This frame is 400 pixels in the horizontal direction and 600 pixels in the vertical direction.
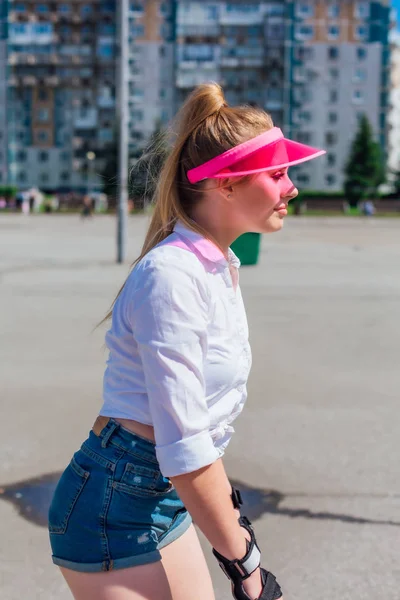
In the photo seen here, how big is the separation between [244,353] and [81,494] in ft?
1.54

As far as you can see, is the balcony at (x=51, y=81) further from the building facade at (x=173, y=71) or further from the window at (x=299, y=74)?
the window at (x=299, y=74)

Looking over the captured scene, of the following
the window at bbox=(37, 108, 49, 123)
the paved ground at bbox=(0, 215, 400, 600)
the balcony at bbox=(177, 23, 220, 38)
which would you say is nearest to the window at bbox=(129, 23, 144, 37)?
the balcony at bbox=(177, 23, 220, 38)

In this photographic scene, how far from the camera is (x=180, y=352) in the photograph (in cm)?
169

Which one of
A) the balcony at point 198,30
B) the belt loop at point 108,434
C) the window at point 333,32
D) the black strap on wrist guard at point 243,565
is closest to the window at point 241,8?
the balcony at point 198,30

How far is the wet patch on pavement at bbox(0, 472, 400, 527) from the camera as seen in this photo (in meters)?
4.07

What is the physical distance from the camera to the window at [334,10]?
357 feet

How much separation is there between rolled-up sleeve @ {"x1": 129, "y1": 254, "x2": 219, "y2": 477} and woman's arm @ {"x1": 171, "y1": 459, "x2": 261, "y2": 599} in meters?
0.03

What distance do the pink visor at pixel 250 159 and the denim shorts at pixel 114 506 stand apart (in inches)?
22.4

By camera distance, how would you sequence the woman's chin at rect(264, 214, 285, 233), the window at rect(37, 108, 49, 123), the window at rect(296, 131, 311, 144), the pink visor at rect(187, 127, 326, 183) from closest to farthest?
1. the pink visor at rect(187, 127, 326, 183)
2. the woman's chin at rect(264, 214, 285, 233)
3. the window at rect(296, 131, 311, 144)
4. the window at rect(37, 108, 49, 123)

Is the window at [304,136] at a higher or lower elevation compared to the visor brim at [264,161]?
lower

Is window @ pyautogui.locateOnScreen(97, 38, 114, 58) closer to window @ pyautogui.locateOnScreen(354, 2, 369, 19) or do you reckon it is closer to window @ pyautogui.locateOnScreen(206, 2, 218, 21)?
window @ pyautogui.locateOnScreen(206, 2, 218, 21)

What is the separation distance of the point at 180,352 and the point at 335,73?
11233 centimetres

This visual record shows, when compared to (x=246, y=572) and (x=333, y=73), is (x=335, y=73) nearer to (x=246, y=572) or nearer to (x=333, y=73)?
(x=333, y=73)

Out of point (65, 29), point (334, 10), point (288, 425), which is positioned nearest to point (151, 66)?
point (65, 29)
